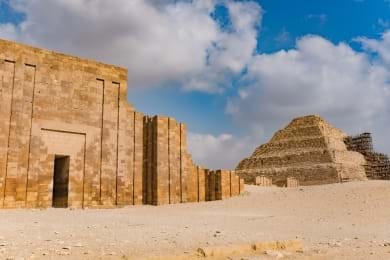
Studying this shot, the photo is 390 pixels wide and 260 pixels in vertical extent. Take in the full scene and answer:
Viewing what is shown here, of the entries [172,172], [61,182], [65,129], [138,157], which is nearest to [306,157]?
[172,172]

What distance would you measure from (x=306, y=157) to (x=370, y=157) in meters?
13.2

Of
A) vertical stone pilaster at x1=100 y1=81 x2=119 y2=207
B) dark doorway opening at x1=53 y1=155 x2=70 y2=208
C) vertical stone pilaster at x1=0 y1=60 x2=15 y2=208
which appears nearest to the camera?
vertical stone pilaster at x1=0 y1=60 x2=15 y2=208

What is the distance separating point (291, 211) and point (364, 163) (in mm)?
67323

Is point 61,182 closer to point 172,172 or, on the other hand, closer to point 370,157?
point 172,172

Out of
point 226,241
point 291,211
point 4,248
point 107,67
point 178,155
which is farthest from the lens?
point 178,155

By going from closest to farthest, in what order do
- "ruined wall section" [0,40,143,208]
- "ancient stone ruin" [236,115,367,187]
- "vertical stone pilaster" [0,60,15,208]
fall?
"vertical stone pilaster" [0,60,15,208], "ruined wall section" [0,40,143,208], "ancient stone ruin" [236,115,367,187]

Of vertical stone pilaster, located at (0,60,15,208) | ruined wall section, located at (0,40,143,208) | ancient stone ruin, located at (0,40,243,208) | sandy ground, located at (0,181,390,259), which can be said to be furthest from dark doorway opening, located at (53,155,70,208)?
sandy ground, located at (0,181,390,259)

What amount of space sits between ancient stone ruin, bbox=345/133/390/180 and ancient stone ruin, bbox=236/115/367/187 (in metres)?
1.50

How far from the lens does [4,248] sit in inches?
229

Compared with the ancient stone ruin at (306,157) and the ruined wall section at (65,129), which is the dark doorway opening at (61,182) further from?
the ancient stone ruin at (306,157)

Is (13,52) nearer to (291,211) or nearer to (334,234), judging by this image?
(291,211)

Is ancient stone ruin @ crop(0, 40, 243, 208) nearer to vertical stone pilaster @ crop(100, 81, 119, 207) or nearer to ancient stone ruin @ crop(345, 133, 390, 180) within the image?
vertical stone pilaster @ crop(100, 81, 119, 207)

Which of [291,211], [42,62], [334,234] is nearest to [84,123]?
[42,62]

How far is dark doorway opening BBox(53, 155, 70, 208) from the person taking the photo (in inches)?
665
